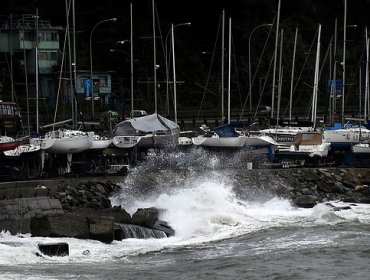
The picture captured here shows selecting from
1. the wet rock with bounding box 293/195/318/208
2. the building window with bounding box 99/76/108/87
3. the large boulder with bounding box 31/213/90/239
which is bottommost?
the wet rock with bounding box 293/195/318/208

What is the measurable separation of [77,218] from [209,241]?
510 centimetres

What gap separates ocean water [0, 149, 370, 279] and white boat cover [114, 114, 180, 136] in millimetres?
2044

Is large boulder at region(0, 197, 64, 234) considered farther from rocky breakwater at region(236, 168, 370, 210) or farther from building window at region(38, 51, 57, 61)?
building window at region(38, 51, 57, 61)

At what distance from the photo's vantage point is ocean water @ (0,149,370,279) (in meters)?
30.8

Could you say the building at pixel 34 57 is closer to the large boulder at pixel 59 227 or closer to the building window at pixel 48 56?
the building window at pixel 48 56

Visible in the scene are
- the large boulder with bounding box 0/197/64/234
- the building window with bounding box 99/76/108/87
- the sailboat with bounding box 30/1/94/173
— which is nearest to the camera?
the large boulder with bounding box 0/197/64/234

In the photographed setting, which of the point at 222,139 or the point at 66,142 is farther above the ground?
the point at 66,142

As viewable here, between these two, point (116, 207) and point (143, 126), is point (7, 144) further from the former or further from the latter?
point (116, 207)

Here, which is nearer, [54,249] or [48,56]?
[54,249]

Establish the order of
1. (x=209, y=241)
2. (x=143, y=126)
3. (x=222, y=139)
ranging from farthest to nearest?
(x=222, y=139) < (x=143, y=126) < (x=209, y=241)

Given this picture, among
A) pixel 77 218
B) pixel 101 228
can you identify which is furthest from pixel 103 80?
pixel 101 228

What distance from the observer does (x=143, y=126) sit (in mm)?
53938

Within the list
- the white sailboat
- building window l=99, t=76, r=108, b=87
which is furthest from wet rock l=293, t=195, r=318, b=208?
building window l=99, t=76, r=108, b=87

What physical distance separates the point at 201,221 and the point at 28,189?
6881mm
